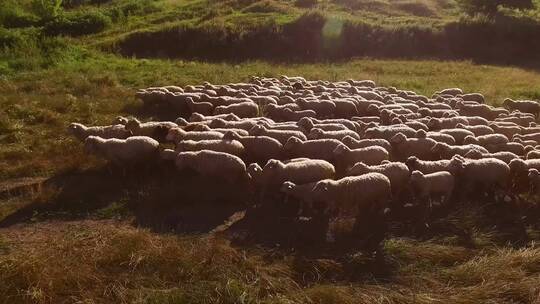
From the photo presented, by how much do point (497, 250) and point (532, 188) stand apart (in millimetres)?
2873

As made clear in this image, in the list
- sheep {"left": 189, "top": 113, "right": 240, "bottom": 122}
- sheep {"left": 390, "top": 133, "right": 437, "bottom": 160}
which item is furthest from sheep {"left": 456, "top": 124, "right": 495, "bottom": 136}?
sheep {"left": 189, "top": 113, "right": 240, "bottom": 122}

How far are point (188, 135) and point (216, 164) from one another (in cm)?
197

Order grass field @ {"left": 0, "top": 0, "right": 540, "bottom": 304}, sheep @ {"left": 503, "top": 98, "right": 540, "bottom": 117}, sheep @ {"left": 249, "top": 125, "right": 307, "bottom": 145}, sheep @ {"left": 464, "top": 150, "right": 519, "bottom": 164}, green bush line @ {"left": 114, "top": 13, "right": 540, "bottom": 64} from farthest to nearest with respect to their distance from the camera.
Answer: green bush line @ {"left": 114, "top": 13, "right": 540, "bottom": 64}, sheep @ {"left": 503, "top": 98, "right": 540, "bottom": 117}, sheep @ {"left": 249, "top": 125, "right": 307, "bottom": 145}, sheep @ {"left": 464, "top": 150, "right": 519, "bottom": 164}, grass field @ {"left": 0, "top": 0, "right": 540, "bottom": 304}

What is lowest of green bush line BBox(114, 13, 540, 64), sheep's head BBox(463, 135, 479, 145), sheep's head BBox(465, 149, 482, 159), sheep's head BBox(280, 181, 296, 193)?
green bush line BBox(114, 13, 540, 64)

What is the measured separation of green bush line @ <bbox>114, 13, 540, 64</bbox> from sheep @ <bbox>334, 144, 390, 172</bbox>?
2137 centimetres

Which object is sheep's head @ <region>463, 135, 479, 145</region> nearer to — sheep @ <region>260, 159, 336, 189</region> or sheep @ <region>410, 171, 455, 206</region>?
sheep @ <region>410, 171, 455, 206</region>

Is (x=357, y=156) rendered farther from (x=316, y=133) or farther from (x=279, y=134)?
(x=279, y=134)

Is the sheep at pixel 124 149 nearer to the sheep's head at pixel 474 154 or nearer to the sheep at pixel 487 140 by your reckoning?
the sheep's head at pixel 474 154

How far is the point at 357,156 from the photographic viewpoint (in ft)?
35.4

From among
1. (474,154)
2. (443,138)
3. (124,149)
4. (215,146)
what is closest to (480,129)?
(443,138)

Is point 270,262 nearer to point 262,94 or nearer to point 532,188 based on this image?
point 532,188

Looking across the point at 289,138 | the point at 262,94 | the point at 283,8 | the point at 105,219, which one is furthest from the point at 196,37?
the point at 105,219

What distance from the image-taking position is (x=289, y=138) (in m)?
11.4

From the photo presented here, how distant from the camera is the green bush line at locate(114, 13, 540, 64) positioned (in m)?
32.1
